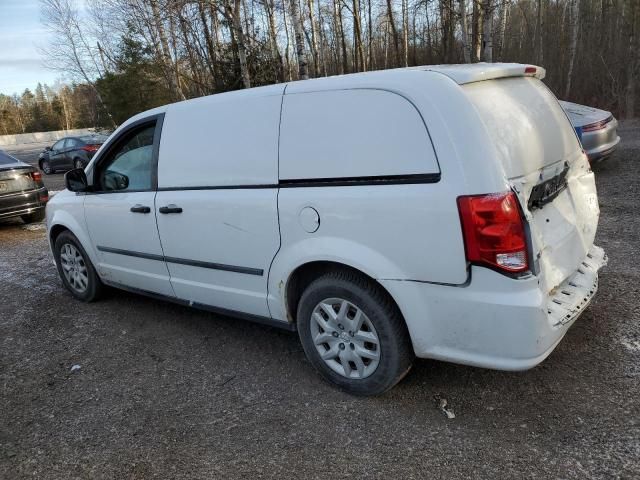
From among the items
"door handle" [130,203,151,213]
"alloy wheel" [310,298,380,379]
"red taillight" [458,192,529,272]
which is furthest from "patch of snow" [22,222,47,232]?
"red taillight" [458,192,529,272]

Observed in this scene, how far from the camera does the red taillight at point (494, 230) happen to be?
7.60 feet

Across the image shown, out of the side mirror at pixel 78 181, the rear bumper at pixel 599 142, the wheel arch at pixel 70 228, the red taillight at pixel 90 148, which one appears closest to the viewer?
the side mirror at pixel 78 181

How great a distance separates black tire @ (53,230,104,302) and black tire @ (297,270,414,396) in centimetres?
273

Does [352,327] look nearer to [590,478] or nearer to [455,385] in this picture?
[455,385]

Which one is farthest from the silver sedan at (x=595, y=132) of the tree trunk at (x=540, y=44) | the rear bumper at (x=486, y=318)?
the tree trunk at (x=540, y=44)

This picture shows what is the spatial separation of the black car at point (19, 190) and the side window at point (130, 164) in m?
5.40

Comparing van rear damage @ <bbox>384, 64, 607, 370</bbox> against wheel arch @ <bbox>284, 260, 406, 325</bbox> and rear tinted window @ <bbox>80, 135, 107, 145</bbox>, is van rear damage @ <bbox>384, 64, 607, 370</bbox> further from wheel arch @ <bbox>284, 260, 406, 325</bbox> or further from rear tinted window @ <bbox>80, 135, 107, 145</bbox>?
rear tinted window @ <bbox>80, 135, 107, 145</bbox>

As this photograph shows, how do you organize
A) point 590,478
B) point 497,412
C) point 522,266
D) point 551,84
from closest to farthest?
point 590,478, point 522,266, point 497,412, point 551,84

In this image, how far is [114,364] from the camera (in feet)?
12.0

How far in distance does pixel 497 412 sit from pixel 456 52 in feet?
96.7

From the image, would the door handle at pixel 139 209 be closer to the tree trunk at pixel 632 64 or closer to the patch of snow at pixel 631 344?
the patch of snow at pixel 631 344

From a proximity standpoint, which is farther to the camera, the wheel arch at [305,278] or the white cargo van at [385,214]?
the wheel arch at [305,278]

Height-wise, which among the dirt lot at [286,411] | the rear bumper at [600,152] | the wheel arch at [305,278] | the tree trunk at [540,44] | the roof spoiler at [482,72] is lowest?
the dirt lot at [286,411]

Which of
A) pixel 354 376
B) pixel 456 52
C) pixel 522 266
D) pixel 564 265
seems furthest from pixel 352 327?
pixel 456 52
